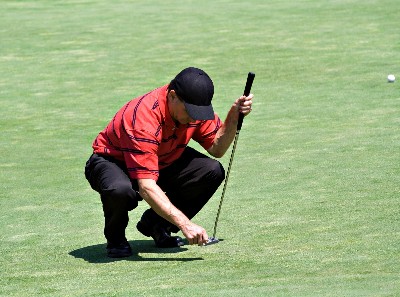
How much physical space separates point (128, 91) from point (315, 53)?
11.9 feet

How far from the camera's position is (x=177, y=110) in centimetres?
787

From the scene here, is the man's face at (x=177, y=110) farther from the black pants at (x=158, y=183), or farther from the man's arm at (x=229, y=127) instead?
the black pants at (x=158, y=183)

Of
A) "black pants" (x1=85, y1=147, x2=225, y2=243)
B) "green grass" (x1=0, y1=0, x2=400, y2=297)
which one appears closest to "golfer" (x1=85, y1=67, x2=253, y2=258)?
"black pants" (x1=85, y1=147, x2=225, y2=243)

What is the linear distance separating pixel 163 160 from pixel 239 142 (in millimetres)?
4486

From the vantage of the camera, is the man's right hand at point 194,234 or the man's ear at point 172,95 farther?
the man's ear at point 172,95

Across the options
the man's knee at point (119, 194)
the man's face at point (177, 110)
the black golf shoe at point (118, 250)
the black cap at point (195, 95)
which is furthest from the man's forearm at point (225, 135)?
the black golf shoe at point (118, 250)

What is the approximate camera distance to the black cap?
7715 mm

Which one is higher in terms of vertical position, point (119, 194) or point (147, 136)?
point (147, 136)

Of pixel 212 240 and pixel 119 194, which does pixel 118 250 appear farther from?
pixel 212 240

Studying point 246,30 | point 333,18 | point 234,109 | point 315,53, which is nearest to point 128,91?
point 315,53

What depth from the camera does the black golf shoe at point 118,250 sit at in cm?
823

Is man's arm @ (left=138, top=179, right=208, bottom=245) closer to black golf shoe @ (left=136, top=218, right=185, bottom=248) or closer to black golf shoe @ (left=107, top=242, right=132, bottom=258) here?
black golf shoe @ (left=107, top=242, right=132, bottom=258)

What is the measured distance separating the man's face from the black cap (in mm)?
46

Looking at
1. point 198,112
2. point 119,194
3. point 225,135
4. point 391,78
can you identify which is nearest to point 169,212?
point 119,194
